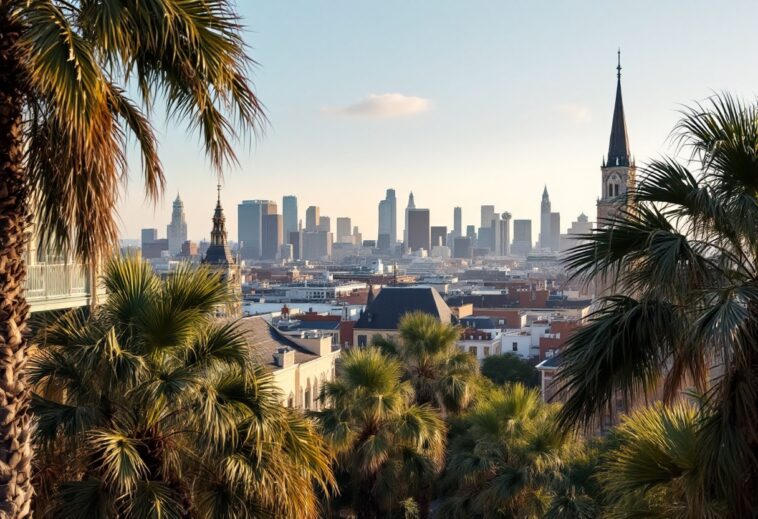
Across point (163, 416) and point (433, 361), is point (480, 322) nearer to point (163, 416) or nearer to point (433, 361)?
point (433, 361)

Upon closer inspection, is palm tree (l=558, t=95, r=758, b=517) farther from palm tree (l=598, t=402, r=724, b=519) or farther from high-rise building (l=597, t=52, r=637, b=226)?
high-rise building (l=597, t=52, r=637, b=226)

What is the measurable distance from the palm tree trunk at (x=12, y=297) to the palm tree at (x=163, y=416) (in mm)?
1708

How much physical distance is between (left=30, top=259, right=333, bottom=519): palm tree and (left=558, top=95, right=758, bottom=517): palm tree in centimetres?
290

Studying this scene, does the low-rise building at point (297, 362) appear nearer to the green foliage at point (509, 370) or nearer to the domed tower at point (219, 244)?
the green foliage at point (509, 370)

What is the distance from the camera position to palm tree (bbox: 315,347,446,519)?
1452 cm

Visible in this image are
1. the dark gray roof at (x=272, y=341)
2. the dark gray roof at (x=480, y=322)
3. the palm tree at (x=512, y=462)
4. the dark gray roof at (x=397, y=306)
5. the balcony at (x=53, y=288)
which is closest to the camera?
the balcony at (x=53, y=288)

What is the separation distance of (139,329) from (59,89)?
333 cm

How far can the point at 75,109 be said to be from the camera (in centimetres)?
417

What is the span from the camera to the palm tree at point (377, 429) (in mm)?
14516

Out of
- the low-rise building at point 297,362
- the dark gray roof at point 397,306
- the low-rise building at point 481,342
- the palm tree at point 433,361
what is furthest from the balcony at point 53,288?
the low-rise building at point 481,342

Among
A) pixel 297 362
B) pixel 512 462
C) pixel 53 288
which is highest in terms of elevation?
pixel 53 288

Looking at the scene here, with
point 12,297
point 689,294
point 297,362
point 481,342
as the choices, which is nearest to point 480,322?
point 481,342

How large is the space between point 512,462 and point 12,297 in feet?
34.0

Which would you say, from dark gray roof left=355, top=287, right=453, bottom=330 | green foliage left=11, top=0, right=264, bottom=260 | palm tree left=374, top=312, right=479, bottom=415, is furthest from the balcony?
dark gray roof left=355, top=287, right=453, bottom=330
